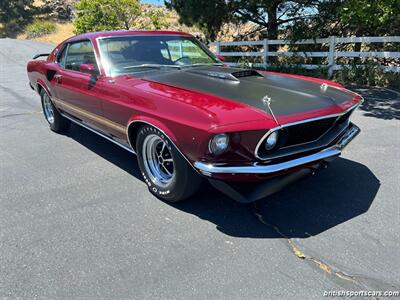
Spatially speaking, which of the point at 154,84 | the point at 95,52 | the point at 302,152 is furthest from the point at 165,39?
the point at 302,152

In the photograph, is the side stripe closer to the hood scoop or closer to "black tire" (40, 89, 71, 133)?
"black tire" (40, 89, 71, 133)

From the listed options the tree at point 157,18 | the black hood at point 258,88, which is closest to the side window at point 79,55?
the black hood at point 258,88

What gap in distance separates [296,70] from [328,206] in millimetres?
8783

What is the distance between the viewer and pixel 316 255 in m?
2.73

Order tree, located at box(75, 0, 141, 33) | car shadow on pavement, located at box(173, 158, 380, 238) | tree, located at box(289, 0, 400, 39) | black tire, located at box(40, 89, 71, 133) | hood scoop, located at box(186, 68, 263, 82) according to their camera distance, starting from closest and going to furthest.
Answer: car shadow on pavement, located at box(173, 158, 380, 238)
hood scoop, located at box(186, 68, 263, 82)
black tire, located at box(40, 89, 71, 133)
tree, located at box(289, 0, 400, 39)
tree, located at box(75, 0, 141, 33)

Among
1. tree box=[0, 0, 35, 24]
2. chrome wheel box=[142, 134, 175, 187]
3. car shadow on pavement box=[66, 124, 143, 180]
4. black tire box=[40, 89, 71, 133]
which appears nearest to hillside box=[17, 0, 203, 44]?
tree box=[0, 0, 35, 24]

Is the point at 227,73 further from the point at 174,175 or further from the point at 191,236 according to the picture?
the point at 191,236

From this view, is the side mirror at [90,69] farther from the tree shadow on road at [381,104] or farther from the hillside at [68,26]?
the hillside at [68,26]

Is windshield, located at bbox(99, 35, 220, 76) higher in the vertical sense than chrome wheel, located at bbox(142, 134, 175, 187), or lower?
higher

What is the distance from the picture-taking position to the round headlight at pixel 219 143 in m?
2.81

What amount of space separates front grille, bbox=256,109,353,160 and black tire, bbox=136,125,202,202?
662 millimetres

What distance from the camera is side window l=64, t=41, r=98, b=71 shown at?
4.52 m

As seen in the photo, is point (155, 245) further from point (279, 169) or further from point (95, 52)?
point (95, 52)

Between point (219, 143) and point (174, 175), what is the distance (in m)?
0.69
